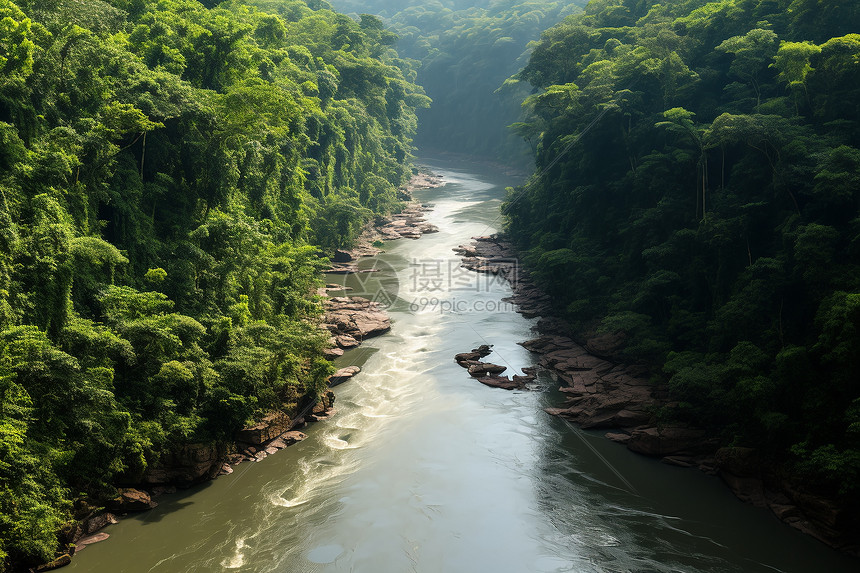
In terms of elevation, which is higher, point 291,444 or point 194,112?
point 194,112

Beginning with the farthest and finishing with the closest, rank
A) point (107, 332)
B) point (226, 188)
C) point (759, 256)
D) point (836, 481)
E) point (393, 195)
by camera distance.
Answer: point (393, 195) < point (226, 188) < point (759, 256) < point (107, 332) < point (836, 481)

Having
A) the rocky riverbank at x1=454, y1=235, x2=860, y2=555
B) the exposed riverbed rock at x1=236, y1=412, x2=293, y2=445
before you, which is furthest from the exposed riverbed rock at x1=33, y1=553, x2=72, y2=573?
the rocky riverbank at x1=454, y1=235, x2=860, y2=555

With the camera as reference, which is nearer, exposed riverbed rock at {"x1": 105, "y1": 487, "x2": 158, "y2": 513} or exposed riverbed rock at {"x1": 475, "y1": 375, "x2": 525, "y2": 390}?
exposed riverbed rock at {"x1": 105, "y1": 487, "x2": 158, "y2": 513}

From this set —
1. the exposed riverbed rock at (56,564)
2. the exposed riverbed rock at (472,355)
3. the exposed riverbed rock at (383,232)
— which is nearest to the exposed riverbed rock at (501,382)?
the exposed riverbed rock at (472,355)

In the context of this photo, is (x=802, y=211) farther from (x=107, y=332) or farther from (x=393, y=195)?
(x=393, y=195)

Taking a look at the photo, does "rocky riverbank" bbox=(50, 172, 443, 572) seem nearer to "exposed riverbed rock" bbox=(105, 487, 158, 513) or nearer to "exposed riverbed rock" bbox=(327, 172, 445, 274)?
"exposed riverbed rock" bbox=(105, 487, 158, 513)

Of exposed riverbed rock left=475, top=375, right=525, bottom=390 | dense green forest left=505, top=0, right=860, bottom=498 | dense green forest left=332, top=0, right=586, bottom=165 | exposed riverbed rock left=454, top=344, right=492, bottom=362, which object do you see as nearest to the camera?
dense green forest left=505, top=0, right=860, bottom=498

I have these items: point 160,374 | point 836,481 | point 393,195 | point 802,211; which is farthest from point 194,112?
point 393,195
